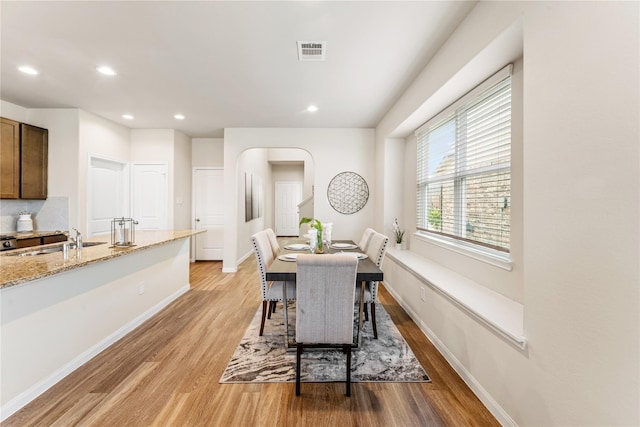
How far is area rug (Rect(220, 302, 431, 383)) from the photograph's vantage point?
6.88 ft

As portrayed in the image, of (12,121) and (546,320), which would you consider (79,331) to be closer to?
(546,320)

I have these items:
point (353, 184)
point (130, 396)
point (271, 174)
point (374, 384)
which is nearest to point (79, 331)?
point (130, 396)

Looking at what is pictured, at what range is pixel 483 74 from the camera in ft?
7.44

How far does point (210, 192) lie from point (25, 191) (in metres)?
2.82

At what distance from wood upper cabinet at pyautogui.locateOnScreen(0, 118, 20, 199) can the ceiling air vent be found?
3967mm

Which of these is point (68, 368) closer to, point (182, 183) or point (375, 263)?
point (375, 263)

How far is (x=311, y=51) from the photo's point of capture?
8.50 feet

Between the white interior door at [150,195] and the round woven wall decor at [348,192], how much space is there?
10.3ft

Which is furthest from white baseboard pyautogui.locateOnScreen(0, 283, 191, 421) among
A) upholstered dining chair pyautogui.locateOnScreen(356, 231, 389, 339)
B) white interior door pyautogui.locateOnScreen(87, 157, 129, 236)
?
white interior door pyautogui.locateOnScreen(87, 157, 129, 236)

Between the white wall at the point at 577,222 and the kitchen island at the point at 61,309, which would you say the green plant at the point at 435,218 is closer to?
the white wall at the point at 577,222

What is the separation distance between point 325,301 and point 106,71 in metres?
3.26

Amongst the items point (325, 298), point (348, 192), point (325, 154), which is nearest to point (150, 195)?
point (325, 154)

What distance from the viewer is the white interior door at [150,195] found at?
545 cm

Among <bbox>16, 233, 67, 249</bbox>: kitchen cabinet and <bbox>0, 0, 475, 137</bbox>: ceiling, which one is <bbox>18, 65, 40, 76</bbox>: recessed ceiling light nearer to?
<bbox>0, 0, 475, 137</bbox>: ceiling
